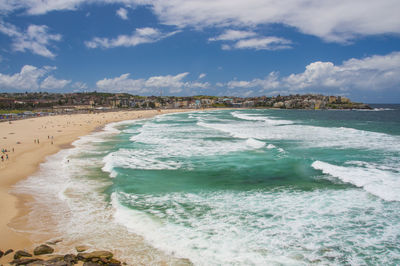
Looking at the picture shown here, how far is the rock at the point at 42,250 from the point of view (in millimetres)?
8109

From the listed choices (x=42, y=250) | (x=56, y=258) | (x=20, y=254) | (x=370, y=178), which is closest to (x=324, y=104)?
(x=370, y=178)

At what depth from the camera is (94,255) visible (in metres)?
7.93

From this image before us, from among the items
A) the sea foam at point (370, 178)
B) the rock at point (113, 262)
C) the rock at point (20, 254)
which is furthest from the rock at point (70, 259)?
the sea foam at point (370, 178)

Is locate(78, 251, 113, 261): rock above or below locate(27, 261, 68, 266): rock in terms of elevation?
below

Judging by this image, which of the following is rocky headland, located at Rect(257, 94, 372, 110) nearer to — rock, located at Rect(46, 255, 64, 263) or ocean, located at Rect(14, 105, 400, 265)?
ocean, located at Rect(14, 105, 400, 265)

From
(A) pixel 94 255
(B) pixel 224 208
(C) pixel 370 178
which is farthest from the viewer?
(C) pixel 370 178

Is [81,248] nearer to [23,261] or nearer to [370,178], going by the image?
[23,261]

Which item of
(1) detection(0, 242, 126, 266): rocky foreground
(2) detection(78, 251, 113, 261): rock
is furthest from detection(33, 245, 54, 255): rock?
(2) detection(78, 251, 113, 261): rock

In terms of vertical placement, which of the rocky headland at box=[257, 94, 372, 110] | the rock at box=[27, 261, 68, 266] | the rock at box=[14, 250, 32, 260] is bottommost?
the rock at box=[14, 250, 32, 260]

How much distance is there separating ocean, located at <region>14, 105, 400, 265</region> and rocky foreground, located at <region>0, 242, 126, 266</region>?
542 millimetres

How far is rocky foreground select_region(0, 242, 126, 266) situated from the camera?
7.48m

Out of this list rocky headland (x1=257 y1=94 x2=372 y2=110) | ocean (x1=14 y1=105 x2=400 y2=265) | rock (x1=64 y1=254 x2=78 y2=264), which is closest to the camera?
rock (x1=64 y1=254 x2=78 y2=264)

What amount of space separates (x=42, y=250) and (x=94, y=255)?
154cm

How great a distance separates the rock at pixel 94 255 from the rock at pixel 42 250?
96cm
